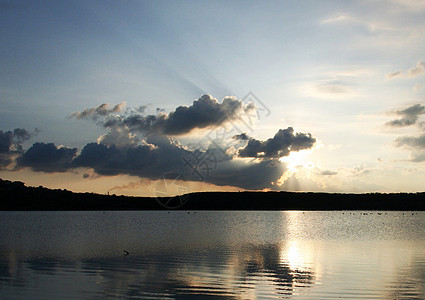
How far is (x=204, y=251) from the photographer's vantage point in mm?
39719

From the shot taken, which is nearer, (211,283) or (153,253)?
(211,283)

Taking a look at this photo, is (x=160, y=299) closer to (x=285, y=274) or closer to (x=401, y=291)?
(x=285, y=274)

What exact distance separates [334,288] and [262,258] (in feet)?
42.8

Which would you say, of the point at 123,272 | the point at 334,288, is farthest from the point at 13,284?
the point at 334,288

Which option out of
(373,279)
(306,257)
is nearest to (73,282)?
(373,279)

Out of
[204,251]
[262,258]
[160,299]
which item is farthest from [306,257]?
[160,299]

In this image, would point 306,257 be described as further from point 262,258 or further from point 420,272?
point 420,272

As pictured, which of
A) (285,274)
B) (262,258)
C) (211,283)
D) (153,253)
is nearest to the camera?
(211,283)

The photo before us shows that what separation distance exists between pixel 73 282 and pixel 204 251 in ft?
57.3

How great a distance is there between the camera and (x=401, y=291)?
22.1m

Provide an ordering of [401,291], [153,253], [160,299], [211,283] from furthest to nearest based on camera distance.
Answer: [153,253] → [211,283] → [401,291] → [160,299]

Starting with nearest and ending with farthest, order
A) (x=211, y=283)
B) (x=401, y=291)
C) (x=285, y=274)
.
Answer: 1. (x=401, y=291)
2. (x=211, y=283)
3. (x=285, y=274)

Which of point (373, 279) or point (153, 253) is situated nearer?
point (373, 279)

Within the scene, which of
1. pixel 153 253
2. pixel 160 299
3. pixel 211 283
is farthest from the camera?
pixel 153 253
